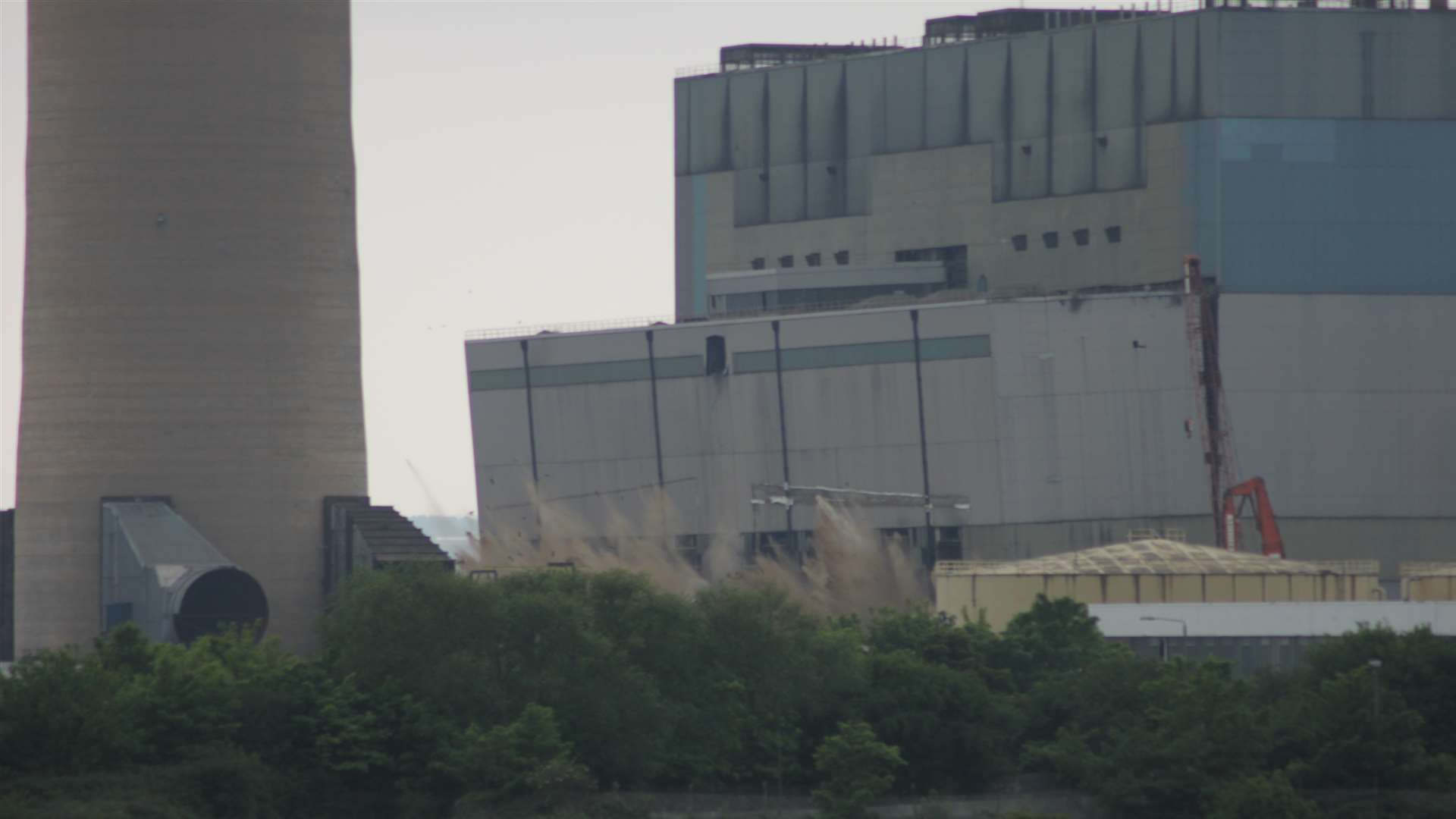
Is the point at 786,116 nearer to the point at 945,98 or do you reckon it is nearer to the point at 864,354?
the point at 945,98

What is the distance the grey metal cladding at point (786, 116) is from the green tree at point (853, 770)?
75001 mm

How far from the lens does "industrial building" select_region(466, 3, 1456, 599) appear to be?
134 m

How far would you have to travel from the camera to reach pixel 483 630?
3332 inches

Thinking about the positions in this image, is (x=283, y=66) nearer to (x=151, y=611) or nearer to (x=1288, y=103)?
(x=151, y=611)

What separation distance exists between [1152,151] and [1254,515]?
19694mm

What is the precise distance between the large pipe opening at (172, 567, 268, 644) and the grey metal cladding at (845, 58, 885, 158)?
58821 mm

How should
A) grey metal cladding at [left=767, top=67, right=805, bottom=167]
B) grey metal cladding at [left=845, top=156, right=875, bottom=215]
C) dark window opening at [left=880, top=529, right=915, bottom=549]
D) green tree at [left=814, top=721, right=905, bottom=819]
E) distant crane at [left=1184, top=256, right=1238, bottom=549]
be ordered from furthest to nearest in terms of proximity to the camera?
1. grey metal cladding at [left=767, top=67, right=805, bottom=167]
2. grey metal cladding at [left=845, top=156, right=875, bottom=215]
3. dark window opening at [left=880, top=529, right=915, bottom=549]
4. distant crane at [left=1184, top=256, right=1238, bottom=549]
5. green tree at [left=814, top=721, right=905, bottom=819]

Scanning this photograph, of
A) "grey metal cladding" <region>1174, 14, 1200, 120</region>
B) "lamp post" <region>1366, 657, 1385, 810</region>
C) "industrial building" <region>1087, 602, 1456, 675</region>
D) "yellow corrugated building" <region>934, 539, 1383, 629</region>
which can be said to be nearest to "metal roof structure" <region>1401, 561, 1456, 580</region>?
"yellow corrugated building" <region>934, 539, 1383, 629</region>

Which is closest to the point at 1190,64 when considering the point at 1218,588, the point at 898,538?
the point at 898,538

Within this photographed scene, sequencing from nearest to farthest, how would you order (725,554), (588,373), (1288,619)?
(1288,619) < (725,554) < (588,373)

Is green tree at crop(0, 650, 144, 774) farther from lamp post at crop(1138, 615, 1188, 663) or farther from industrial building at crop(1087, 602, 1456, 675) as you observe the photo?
industrial building at crop(1087, 602, 1456, 675)

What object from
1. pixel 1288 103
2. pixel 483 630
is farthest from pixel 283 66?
pixel 1288 103

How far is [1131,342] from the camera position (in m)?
134

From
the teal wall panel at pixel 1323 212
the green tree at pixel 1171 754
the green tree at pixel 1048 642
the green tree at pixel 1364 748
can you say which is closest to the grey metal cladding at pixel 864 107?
the teal wall panel at pixel 1323 212
